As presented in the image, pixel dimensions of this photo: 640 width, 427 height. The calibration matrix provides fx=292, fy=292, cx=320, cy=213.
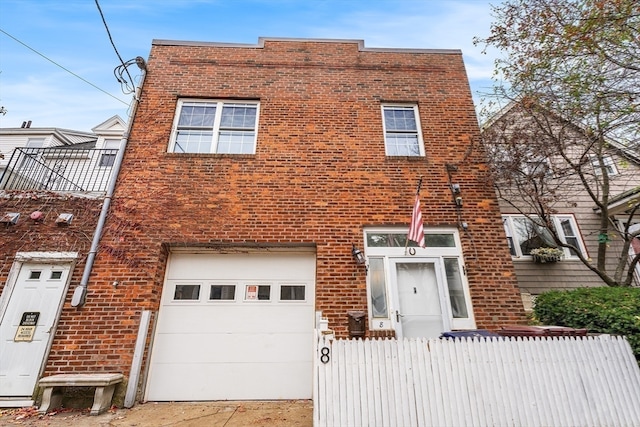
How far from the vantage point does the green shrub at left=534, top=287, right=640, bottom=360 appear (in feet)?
13.6

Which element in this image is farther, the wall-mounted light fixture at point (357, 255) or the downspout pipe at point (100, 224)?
the wall-mounted light fixture at point (357, 255)

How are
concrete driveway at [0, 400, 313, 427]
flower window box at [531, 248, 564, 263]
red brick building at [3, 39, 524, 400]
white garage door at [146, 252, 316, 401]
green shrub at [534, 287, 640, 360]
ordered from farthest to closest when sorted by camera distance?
1. flower window box at [531, 248, 564, 263]
2. red brick building at [3, 39, 524, 400]
3. white garage door at [146, 252, 316, 401]
4. green shrub at [534, 287, 640, 360]
5. concrete driveway at [0, 400, 313, 427]

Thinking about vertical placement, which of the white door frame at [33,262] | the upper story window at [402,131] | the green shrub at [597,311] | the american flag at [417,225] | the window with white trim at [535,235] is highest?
the upper story window at [402,131]

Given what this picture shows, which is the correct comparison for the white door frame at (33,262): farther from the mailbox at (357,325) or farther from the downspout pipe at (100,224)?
the mailbox at (357,325)

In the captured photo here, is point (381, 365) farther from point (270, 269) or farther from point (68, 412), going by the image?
point (68, 412)

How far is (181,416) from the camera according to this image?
430cm

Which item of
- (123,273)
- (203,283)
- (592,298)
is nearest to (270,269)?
(203,283)

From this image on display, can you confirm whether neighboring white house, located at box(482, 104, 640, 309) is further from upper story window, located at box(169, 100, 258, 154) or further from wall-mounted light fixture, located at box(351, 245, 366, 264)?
upper story window, located at box(169, 100, 258, 154)

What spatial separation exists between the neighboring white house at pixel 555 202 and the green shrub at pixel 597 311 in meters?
1.37

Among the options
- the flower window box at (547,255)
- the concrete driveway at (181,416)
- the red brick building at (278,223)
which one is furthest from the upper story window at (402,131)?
the concrete driveway at (181,416)

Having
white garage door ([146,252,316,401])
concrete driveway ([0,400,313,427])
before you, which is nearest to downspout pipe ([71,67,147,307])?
white garage door ([146,252,316,401])

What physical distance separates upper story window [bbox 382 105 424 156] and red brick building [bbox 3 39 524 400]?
6 cm

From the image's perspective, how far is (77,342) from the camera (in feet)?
16.3

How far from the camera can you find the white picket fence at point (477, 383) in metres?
3.54
